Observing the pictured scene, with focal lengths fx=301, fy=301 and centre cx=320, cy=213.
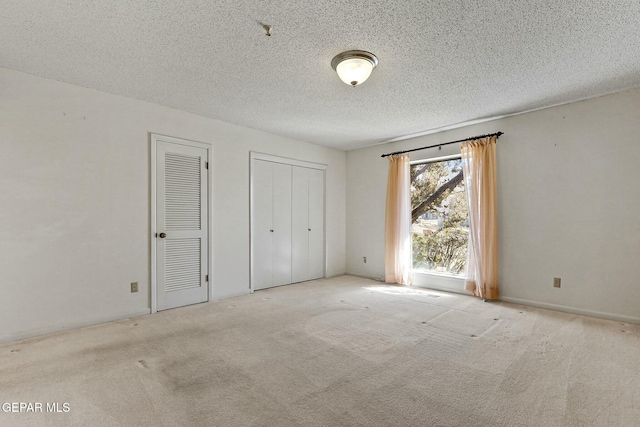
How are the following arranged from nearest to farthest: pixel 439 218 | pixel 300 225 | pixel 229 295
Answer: pixel 229 295 < pixel 439 218 < pixel 300 225

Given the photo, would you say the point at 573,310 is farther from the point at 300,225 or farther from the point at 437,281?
the point at 300,225

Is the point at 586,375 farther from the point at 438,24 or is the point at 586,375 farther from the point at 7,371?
the point at 7,371

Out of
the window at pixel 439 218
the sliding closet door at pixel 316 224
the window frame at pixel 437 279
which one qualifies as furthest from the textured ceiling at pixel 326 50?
the sliding closet door at pixel 316 224

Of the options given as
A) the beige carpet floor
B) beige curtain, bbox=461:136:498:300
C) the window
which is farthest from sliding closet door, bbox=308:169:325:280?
beige curtain, bbox=461:136:498:300

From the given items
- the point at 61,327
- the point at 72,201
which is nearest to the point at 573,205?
the point at 72,201

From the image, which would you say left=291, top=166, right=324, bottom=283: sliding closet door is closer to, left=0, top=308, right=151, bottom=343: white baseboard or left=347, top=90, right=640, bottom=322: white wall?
left=0, top=308, right=151, bottom=343: white baseboard

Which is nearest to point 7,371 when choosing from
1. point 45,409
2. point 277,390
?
point 45,409

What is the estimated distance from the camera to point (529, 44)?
2.39m

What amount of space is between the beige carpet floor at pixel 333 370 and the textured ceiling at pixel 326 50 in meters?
2.52

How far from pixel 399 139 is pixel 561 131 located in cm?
226

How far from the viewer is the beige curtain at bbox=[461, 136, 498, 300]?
4.09 metres

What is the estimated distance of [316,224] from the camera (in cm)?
570

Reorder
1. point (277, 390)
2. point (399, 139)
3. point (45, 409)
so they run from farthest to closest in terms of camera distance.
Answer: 1. point (399, 139)
2. point (277, 390)
3. point (45, 409)

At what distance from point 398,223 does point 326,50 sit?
10.9ft
